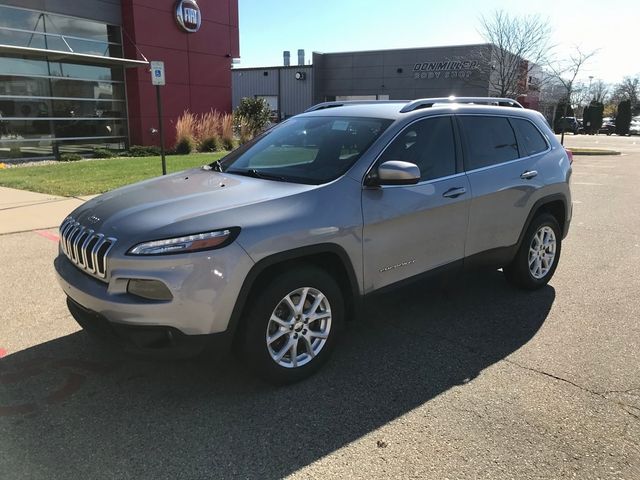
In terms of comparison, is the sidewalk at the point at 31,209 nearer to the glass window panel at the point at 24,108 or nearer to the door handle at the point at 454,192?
the door handle at the point at 454,192

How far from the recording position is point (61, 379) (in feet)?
11.5

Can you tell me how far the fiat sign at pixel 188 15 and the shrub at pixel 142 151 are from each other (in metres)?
5.23

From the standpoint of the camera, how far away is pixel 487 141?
15.4ft

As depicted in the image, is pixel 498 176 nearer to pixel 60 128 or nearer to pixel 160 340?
pixel 160 340

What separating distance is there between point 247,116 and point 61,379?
2363cm

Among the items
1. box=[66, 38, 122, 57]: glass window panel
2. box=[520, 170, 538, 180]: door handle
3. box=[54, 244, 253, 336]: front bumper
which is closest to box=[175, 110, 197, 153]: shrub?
box=[66, 38, 122, 57]: glass window panel

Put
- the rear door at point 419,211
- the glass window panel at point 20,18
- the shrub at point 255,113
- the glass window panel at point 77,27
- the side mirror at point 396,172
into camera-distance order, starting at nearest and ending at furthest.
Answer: the side mirror at point 396,172 < the rear door at point 419,211 < the glass window panel at point 20,18 < the glass window panel at point 77,27 < the shrub at point 255,113

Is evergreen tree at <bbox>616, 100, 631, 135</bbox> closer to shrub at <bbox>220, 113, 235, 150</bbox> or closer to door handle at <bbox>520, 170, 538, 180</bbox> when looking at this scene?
shrub at <bbox>220, 113, 235, 150</bbox>

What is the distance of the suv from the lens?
9.77 ft

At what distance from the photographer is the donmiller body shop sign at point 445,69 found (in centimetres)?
4025

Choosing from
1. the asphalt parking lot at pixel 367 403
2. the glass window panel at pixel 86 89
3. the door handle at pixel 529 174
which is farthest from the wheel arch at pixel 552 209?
the glass window panel at pixel 86 89

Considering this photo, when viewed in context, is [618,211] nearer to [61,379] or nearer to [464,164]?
[464,164]

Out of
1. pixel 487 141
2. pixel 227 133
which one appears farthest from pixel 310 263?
pixel 227 133

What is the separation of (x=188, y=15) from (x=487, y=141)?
781 inches
